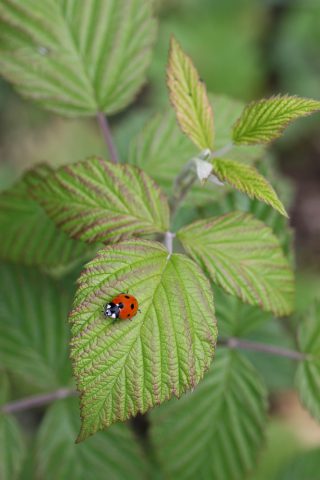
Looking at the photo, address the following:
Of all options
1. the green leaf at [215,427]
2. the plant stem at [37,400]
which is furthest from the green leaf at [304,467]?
the plant stem at [37,400]

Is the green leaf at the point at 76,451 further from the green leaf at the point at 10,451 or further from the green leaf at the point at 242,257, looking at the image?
the green leaf at the point at 242,257

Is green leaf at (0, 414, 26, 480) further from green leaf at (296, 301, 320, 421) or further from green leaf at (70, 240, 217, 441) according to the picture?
green leaf at (296, 301, 320, 421)

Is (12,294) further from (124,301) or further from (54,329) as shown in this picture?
(124,301)

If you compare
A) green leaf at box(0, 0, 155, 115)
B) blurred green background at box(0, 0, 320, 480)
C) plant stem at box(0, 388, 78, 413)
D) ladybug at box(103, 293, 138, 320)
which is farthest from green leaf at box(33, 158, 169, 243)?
blurred green background at box(0, 0, 320, 480)

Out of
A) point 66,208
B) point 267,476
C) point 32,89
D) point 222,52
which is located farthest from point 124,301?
point 222,52

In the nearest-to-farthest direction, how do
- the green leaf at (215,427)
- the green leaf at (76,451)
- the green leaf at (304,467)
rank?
the green leaf at (215,427)
the green leaf at (76,451)
the green leaf at (304,467)

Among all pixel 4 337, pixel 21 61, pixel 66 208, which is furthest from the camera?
pixel 4 337
